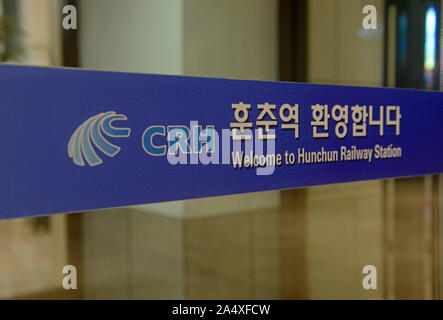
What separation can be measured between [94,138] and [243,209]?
1960 mm

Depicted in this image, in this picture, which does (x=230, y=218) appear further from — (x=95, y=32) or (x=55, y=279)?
(x=95, y=32)

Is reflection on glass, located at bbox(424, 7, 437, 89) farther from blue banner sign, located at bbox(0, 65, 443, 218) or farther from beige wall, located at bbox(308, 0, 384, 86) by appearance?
blue banner sign, located at bbox(0, 65, 443, 218)

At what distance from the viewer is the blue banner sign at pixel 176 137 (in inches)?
80.0

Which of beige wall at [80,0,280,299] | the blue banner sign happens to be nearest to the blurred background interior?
beige wall at [80,0,280,299]

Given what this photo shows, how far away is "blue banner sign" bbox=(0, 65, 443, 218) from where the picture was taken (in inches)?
80.0

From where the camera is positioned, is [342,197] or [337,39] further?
[342,197]

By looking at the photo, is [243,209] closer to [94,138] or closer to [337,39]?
[337,39]

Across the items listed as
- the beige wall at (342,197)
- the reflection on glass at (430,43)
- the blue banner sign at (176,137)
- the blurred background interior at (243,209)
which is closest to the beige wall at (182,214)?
the blurred background interior at (243,209)

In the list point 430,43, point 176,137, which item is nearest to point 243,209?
point 176,137

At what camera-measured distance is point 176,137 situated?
2383 millimetres

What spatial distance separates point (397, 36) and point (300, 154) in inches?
83.6

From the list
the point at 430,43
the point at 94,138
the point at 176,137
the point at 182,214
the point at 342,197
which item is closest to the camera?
the point at 94,138

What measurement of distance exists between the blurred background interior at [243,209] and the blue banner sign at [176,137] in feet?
2.46

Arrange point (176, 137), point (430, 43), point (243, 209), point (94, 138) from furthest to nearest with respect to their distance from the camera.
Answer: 1. point (430, 43)
2. point (243, 209)
3. point (176, 137)
4. point (94, 138)
